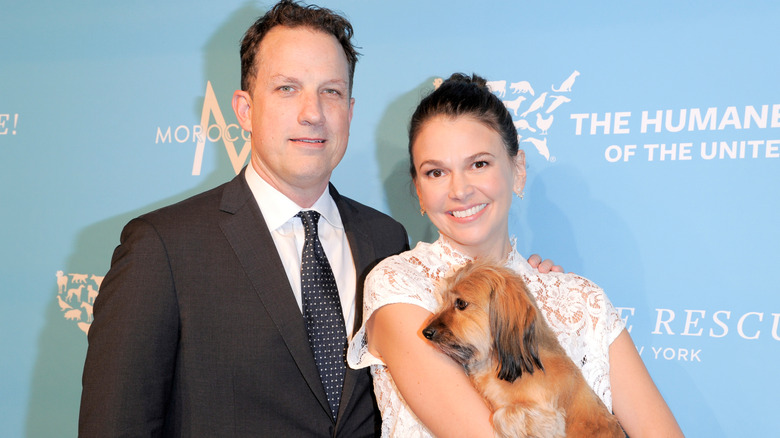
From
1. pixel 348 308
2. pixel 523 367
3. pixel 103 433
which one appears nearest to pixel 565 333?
pixel 523 367

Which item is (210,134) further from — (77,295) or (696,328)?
(696,328)

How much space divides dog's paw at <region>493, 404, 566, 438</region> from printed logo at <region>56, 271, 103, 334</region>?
308 cm

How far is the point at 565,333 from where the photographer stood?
2.47m

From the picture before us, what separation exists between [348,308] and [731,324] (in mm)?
1887

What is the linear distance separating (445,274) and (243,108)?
115 cm

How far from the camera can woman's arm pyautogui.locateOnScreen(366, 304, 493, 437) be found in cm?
211

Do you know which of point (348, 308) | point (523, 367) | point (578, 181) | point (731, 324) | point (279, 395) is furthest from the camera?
point (578, 181)

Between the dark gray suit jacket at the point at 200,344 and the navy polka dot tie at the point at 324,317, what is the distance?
0.06 metres

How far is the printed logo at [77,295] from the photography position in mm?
4188

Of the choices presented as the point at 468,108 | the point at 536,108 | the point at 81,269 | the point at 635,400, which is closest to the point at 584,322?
the point at 635,400

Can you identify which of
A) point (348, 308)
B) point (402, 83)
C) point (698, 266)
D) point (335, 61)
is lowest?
point (348, 308)

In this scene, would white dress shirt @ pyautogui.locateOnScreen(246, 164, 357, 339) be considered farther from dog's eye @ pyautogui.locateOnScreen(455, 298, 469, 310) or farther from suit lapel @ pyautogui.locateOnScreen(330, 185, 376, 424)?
dog's eye @ pyautogui.locateOnScreen(455, 298, 469, 310)

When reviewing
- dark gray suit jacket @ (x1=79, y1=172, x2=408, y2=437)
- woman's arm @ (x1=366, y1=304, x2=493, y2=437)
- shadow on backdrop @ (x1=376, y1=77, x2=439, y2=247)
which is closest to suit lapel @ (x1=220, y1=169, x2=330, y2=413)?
dark gray suit jacket @ (x1=79, y1=172, x2=408, y2=437)

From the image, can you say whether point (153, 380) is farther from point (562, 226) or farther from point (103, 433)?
point (562, 226)
